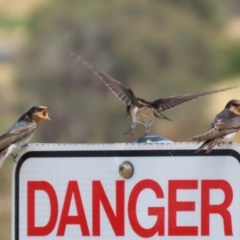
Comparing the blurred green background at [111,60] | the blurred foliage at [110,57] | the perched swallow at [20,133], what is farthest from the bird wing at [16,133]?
the blurred foliage at [110,57]

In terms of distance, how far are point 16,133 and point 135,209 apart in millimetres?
1494

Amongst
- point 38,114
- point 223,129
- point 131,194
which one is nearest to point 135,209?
point 131,194

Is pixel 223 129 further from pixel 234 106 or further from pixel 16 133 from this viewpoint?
pixel 234 106

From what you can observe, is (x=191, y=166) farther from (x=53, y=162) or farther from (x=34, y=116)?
(x=34, y=116)

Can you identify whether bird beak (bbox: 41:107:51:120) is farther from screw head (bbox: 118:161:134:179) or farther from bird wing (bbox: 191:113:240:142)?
screw head (bbox: 118:161:134:179)

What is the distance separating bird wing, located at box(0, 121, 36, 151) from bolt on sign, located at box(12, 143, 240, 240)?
3.11 feet

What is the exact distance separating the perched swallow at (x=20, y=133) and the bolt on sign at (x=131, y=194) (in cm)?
45

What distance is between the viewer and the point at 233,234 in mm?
3861

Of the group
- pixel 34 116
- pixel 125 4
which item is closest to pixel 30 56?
pixel 125 4

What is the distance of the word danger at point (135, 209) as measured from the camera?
389 cm

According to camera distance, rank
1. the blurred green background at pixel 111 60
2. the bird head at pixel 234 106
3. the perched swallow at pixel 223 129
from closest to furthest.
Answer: the perched swallow at pixel 223 129 → the bird head at pixel 234 106 → the blurred green background at pixel 111 60

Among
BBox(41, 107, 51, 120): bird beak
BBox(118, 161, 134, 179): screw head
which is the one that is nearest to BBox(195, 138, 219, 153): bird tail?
BBox(118, 161, 134, 179): screw head

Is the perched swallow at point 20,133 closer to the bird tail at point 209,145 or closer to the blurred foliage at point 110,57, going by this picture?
the bird tail at point 209,145

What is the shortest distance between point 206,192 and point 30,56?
30788 mm
